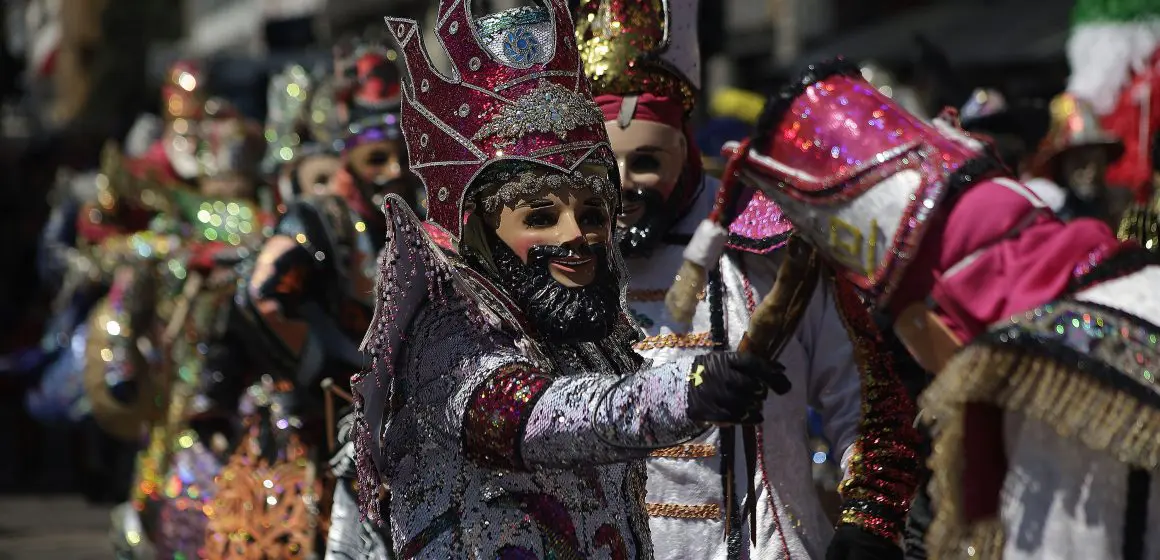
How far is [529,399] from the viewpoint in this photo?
10.1ft

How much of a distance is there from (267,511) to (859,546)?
9.60 ft

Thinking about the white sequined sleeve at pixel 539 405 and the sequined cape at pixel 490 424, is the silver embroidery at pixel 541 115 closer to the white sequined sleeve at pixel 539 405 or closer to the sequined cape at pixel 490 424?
the sequined cape at pixel 490 424

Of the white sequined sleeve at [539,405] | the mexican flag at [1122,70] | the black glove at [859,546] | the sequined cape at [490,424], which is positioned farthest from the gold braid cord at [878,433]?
the mexican flag at [1122,70]

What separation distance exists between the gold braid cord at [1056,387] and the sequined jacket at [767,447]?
4.89 feet

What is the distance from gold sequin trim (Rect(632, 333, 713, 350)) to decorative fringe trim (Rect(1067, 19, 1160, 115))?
4.88 m

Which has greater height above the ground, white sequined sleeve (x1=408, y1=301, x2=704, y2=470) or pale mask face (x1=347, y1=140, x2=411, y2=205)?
white sequined sleeve (x1=408, y1=301, x2=704, y2=470)

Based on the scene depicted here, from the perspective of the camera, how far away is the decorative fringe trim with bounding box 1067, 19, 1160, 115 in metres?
8.73

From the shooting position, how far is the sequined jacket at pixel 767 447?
4.21 metres

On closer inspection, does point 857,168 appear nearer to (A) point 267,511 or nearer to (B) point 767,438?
(B) point 767,438

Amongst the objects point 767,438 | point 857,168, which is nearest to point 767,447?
point 767,438

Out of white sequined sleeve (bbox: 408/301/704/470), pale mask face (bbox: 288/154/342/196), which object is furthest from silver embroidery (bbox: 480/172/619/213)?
pale mask face (bbox: 288/154/342/196)

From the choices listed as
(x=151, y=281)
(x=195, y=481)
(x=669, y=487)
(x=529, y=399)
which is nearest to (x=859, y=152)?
(x=529, y=399)

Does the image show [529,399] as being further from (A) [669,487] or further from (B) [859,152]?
(A) [669,487]

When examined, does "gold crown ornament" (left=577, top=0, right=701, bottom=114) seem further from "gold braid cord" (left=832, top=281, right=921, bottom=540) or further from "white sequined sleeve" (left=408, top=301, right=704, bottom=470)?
"white sequined sleeve" (left=408, top=301, right=704, bottom=470)
